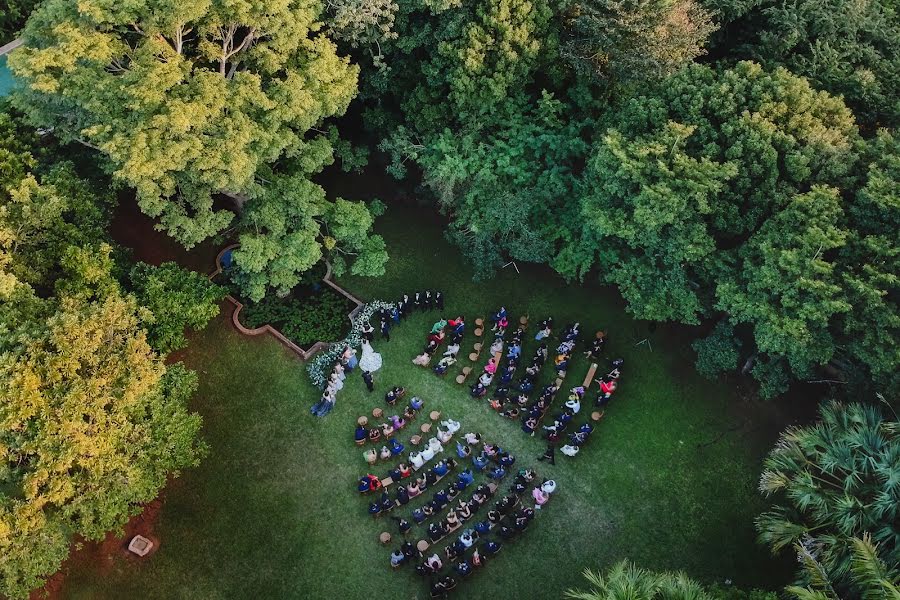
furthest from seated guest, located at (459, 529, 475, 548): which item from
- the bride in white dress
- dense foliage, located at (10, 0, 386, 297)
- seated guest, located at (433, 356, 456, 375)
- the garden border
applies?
dense foliage, located at (10, 0, 386, 297)

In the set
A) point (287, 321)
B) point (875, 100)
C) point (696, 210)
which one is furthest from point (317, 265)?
point (875, 100)

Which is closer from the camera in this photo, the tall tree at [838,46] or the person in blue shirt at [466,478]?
the tall tree at [838,46]

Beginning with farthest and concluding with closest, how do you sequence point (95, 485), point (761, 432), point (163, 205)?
1. point (761, 432)
2. point (163, 205)
3. point (95, 485)

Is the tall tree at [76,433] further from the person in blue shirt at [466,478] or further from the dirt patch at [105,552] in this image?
the person in blue shirt at [466,478]

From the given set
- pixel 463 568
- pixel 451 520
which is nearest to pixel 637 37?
pixel 451 520

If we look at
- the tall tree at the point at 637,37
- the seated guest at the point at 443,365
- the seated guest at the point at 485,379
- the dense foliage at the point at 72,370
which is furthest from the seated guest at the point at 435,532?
the tall tree at the point at 637,37

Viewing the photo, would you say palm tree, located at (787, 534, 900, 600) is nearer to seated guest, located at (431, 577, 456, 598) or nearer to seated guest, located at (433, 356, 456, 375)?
seated guest, located at (431, 577, 456, 598)

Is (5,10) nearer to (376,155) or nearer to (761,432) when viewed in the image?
(376,155)
